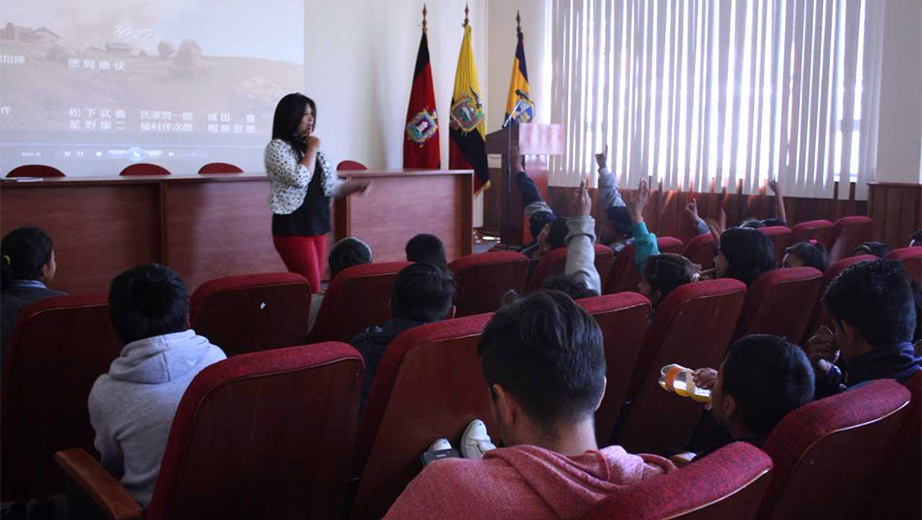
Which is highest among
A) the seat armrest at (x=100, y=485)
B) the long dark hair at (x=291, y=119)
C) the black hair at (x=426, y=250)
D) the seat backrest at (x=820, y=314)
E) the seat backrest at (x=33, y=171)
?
the long dark hair at (x=291, y=119)

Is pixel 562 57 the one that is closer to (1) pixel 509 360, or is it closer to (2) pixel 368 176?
(2) pixel 368 176

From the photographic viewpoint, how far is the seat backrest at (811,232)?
4609 millimetres

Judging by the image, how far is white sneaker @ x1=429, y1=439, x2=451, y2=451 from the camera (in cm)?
194

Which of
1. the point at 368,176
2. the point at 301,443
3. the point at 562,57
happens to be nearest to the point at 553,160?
the point at 562,57

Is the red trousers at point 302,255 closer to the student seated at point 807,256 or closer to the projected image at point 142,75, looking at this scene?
the student seated at point 807,256

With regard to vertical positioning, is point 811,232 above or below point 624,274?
above

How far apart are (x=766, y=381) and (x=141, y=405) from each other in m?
1.33

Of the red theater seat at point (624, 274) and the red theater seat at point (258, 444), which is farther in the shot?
the red theater seat at point (624, 274)

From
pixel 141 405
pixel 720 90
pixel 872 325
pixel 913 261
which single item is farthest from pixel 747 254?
pixel 720 90

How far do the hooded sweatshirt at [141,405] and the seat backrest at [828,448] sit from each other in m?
1.26

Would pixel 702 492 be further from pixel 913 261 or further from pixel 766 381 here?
pixel 913 261

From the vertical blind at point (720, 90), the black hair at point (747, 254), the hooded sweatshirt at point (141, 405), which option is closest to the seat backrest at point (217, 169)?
the vertical blind at point (720, 90)

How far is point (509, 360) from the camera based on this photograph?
3.82ft

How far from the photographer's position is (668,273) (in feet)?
9.53
